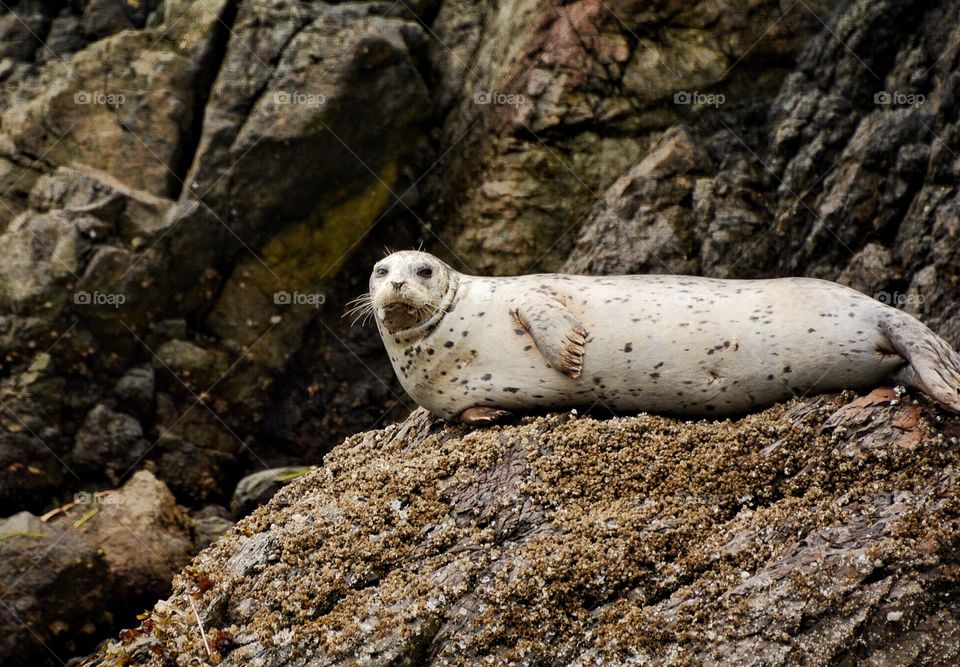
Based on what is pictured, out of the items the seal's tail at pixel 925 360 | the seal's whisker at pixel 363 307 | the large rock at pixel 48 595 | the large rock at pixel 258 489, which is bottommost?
the large rock at pixel 48 595

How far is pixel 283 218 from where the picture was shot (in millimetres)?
11109

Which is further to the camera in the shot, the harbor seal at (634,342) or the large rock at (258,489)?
the large rock at (258,489)

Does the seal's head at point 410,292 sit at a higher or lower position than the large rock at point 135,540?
higher

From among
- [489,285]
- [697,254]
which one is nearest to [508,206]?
[697,254]

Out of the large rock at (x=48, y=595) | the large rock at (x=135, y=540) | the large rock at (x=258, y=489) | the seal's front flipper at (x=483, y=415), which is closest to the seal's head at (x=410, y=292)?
the seal's front flipper at (x=483, y=415)

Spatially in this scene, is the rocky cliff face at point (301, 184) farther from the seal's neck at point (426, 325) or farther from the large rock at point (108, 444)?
the seal's neck at point (426, 325)

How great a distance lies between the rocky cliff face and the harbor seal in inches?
124

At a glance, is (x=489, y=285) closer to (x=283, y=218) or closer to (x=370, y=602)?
(x=370, y=602)

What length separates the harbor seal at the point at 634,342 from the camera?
5.90m

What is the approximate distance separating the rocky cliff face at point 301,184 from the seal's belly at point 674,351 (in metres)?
3.21

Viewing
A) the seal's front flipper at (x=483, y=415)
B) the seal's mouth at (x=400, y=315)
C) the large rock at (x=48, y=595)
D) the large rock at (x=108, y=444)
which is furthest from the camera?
the large rock at (x=108, y=444)

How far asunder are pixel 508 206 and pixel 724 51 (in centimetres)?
258

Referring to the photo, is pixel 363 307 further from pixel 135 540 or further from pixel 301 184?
pixel 301 184

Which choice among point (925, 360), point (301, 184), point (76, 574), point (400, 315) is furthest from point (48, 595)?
point (925, 360)
